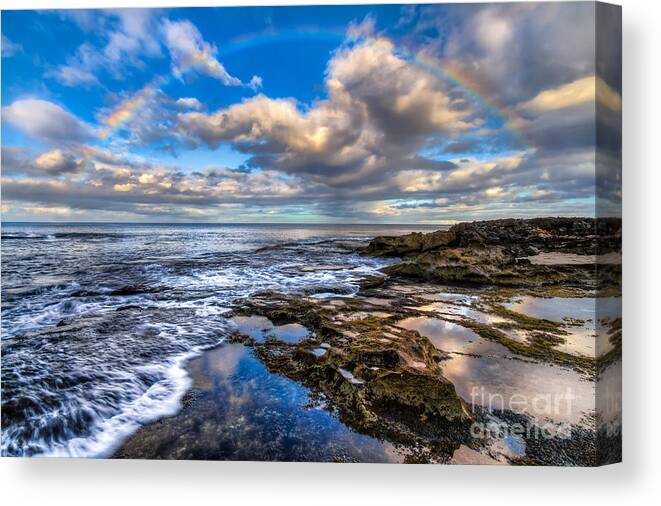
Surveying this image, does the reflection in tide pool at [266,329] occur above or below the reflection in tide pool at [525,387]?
above

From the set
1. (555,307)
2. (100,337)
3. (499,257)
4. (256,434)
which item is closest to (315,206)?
(100,337)

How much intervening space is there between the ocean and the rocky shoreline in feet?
1.64

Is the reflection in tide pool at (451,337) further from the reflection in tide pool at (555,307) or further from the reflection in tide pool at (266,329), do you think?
the reflection in tide pool at (266,329)

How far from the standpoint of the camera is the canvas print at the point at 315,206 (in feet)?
10.4

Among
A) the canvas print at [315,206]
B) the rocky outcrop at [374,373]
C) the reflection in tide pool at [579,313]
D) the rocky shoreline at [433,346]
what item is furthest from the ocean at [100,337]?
the reflection in tide pool at [579,313]

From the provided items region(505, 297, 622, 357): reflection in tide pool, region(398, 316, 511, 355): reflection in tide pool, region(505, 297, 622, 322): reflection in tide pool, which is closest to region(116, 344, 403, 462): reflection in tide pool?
region(398, 316, 511, 355): reflection in tide pool

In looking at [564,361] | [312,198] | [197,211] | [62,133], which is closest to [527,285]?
[564,361]

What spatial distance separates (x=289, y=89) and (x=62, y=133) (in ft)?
13.5

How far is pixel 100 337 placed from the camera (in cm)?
452

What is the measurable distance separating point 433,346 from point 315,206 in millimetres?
4237

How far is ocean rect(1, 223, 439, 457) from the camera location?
328 centimetres

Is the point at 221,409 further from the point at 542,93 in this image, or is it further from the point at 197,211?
the point at 542,93

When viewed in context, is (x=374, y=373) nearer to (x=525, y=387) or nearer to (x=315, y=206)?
(x=525, y=387)

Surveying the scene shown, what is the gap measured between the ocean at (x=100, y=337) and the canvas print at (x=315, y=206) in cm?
4
